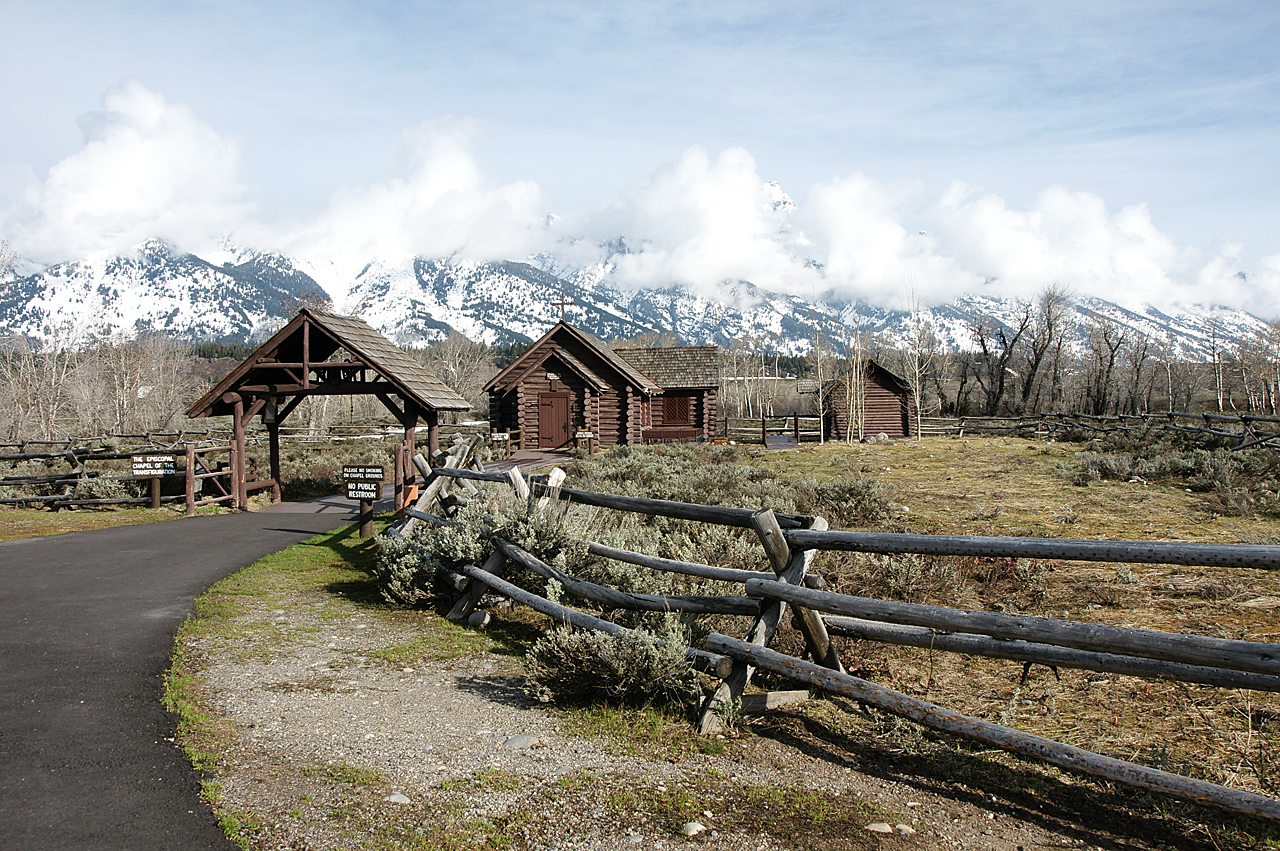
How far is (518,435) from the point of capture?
111ft

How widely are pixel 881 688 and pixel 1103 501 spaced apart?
11.8 metres

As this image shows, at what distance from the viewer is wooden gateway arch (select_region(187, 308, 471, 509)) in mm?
16719

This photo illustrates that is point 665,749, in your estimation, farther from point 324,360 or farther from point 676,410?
point 676,410

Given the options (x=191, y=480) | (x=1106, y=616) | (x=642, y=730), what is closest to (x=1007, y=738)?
(x=642, y=730)

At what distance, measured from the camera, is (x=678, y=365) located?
40344mm

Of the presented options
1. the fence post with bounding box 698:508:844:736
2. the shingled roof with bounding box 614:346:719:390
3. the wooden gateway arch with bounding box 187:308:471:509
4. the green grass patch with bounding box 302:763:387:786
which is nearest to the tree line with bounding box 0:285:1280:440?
the shingled roof with bounding box 614:346:719:390

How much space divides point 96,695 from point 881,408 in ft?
142

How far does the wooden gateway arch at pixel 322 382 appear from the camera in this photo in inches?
658

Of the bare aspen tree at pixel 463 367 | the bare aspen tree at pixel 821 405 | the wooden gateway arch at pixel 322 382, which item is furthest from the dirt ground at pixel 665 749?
the bare aspen tree at pixel 463 367

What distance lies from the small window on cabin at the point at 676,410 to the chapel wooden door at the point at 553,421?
8248mm

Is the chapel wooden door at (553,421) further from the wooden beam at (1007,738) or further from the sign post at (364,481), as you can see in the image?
the wooden beam at (1007,738)

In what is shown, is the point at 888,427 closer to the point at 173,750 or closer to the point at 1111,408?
the point at 173,750

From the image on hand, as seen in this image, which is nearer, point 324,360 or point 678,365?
point 324,360

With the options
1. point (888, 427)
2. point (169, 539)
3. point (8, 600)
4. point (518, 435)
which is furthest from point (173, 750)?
point (888, 427)
